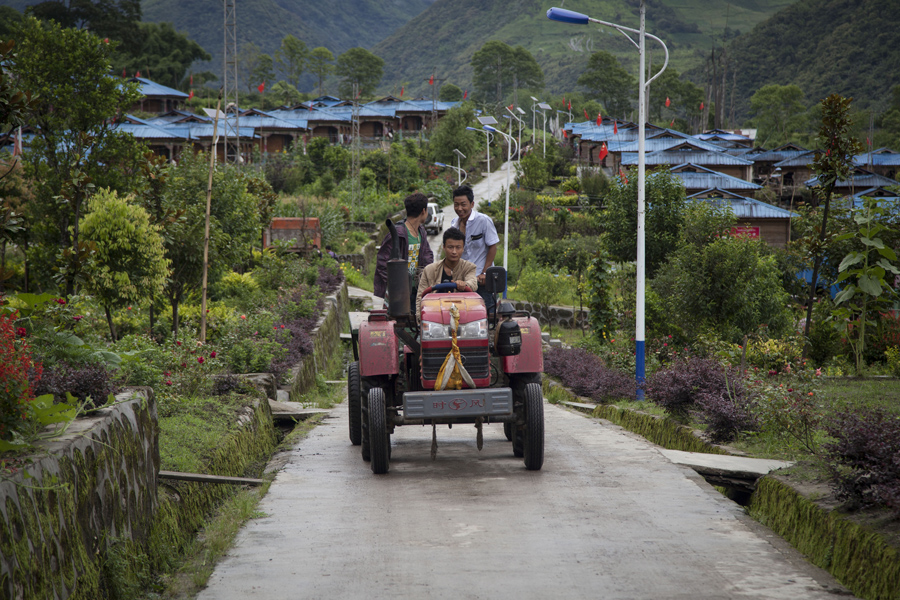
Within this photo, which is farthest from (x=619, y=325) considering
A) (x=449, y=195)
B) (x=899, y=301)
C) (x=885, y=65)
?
(x=885, y=65)

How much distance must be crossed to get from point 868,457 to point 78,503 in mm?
4885

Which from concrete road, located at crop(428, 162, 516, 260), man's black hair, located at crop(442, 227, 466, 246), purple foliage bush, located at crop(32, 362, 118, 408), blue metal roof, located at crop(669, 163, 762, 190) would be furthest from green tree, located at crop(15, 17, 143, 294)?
blue metal roof, located at crop(669, 163, 762, 190)

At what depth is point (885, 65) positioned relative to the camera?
336ft

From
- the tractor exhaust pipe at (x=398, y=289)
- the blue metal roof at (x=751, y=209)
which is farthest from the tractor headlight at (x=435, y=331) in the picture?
the blue metal roof at (x=751, y=209)

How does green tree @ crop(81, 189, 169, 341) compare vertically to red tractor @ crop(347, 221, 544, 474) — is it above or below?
above

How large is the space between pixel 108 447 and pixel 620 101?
4711 inches

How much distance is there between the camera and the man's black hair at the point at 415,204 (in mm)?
8961

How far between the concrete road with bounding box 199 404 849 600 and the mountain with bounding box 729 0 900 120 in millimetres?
103101

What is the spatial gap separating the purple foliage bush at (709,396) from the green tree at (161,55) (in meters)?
85.8

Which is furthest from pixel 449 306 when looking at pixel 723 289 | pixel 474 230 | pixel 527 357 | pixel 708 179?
pixel 708 179

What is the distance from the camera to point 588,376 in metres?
16.9

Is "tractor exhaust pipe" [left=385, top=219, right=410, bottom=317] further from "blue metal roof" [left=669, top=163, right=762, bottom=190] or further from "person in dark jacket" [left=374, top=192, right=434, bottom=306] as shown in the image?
"blue metal roof" [left=669, top=163, right=762, bottom=190]

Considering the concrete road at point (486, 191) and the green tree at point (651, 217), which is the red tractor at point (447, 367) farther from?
the concrete road at point (486, 191)

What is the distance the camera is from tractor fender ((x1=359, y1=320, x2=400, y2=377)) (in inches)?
313
